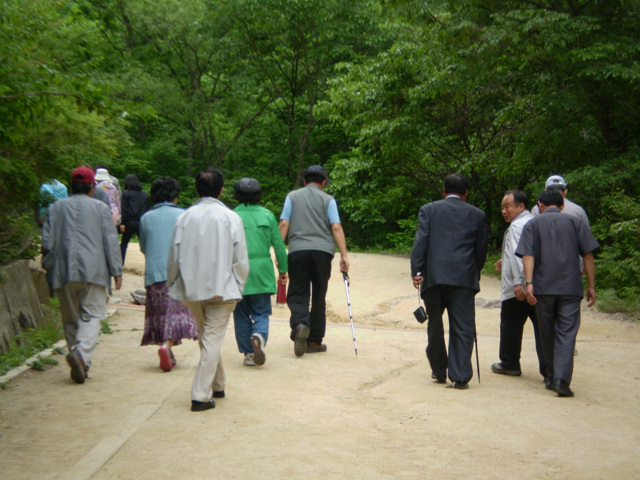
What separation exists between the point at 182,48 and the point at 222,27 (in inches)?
89.1

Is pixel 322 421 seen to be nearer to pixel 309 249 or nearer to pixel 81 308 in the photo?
pixel 81 308

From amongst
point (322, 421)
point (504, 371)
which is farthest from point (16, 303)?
point (504, 371)

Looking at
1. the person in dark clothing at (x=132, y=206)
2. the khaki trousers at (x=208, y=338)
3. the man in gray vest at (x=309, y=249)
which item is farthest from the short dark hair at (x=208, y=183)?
the person in dark clothing at (x=132, y=206)

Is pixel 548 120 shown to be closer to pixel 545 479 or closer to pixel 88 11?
pixel 545 479

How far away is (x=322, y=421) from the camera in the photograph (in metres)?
5.77

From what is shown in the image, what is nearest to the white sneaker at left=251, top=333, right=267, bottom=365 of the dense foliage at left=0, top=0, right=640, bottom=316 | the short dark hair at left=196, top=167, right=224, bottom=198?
the short dark hair at left=196, top=167, right=224, bottom=198

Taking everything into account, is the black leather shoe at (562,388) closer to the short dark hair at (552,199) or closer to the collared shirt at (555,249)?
the collared shirt at (555,249)

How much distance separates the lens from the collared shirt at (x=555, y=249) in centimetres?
690

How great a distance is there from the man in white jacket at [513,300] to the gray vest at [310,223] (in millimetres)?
1870

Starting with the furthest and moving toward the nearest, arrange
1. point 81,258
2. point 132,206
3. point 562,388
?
point 132,206
point 81,258
point 562,388

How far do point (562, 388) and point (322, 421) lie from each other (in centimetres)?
225

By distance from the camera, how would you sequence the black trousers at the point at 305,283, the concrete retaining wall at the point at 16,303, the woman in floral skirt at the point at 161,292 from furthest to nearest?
1. the concrete retaining wall at the point at 16,303
2. the black trousers at the point at 305,283
3. the woman in floral skirt at the point at 161,292

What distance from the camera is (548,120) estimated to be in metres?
14.9

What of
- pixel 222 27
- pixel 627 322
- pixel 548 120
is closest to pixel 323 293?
pixel 627 322
